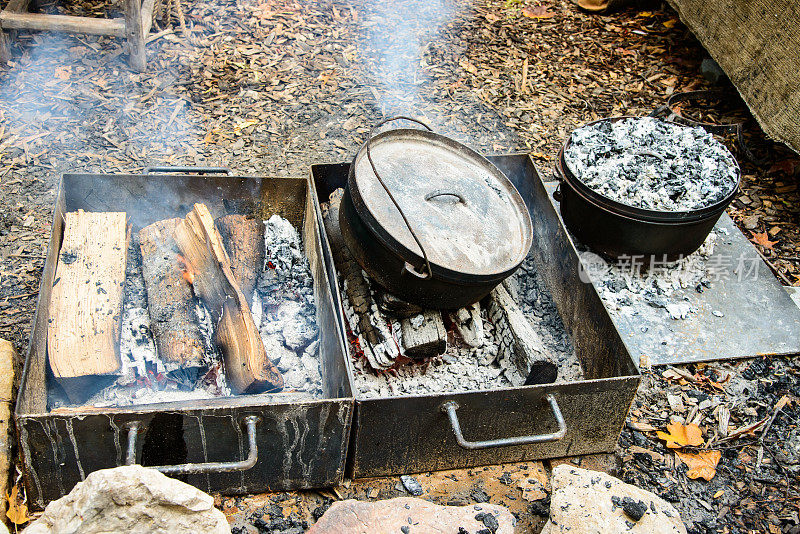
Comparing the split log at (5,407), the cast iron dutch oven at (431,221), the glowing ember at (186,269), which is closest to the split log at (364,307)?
the cast iron dutch oven at (431,221)

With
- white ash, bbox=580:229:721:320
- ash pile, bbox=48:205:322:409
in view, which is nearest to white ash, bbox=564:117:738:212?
white ash, bbox=580:229:721:320

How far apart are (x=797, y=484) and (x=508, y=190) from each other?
212 cm

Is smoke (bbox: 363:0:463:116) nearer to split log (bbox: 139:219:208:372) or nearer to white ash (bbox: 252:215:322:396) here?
white ash (bbox: 252:215:322:396)

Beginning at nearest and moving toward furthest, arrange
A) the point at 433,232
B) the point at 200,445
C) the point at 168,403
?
the point at 200,445 < the point at 168,403 < the point at 433,232

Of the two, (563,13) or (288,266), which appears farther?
(563,13)

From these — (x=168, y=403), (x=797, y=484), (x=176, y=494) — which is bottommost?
(x=797, y=484)

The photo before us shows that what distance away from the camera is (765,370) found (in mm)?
3758

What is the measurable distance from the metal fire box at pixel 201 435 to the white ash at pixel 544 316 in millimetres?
1268

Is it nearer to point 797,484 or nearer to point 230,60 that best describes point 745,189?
point 797,484

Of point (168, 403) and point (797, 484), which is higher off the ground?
point (168, 403)

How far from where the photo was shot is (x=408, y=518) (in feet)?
8.73

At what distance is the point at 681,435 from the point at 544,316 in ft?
3.15

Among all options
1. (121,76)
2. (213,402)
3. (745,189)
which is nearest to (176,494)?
(213,402)

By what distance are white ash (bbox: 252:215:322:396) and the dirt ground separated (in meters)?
0.62
